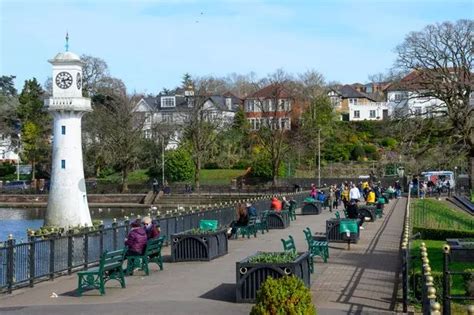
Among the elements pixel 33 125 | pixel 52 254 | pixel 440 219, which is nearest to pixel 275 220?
pixel 440 219

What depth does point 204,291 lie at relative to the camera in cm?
1623

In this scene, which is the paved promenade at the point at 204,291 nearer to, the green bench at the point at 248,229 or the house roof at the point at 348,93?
the green bench at the point at 248,229

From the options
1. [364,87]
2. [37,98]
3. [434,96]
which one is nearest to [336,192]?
[434,96]

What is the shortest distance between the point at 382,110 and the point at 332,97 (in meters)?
9.41

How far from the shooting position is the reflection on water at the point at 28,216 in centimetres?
5612

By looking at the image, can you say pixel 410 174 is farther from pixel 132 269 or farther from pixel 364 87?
pixel 364 87

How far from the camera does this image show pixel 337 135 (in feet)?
334

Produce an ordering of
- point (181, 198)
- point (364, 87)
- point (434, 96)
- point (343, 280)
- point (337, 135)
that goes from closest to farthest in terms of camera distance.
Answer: point (343, 280) → point (434, 96) → point (181, 198) → point (337, 135) → point (364, 87)

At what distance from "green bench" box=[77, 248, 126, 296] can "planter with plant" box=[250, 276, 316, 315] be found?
6.70m

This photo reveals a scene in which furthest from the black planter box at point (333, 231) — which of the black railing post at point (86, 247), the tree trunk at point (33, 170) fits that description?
the tree trunk at point (33, 170)

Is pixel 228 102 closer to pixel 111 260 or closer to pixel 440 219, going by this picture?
pixel 440 219

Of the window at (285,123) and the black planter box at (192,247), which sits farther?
the window at (285,123)

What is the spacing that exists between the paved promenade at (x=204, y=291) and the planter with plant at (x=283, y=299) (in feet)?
11.5

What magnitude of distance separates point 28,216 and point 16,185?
845 inches
